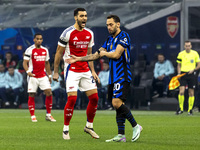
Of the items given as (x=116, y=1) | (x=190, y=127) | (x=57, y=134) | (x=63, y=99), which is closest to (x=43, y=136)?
(x=57, y=134)

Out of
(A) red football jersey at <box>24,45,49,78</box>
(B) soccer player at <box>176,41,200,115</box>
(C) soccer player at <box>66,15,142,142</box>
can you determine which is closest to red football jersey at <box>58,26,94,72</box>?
(C) soccer player at <box>66,15,142,142</box>

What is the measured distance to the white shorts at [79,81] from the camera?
9617 millimetres

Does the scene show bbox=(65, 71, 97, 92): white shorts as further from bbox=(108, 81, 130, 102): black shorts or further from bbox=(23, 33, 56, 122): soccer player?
bbox=(23, 33, 56, 122): soccer player

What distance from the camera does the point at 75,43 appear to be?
9.72 meters

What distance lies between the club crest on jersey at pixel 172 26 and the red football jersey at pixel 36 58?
908 cm

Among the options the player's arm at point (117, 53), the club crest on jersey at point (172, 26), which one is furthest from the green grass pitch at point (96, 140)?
the club crest on jersey at point (172, 26)

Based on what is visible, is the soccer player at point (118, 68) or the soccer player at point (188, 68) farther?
the soccer player at point (188, 68)

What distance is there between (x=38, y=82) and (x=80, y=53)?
530 centimetres

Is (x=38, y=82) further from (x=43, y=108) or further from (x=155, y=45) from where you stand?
(x=155, y=45)

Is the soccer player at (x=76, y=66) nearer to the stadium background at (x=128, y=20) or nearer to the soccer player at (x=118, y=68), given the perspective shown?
the soccer player at (x=118, y=68)

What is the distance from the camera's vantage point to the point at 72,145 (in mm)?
8445

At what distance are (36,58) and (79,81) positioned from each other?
5162 mm

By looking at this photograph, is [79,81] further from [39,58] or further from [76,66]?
[39,58]

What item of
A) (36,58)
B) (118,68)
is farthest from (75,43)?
(36,58)
